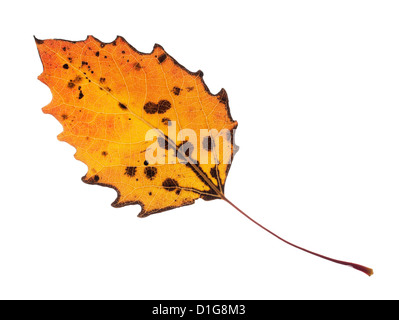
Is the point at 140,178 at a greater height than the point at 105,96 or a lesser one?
lesser

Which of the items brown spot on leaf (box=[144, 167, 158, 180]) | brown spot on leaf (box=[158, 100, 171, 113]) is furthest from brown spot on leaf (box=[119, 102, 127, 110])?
brown spot on leaf (box=[144, 167, 158, 180])

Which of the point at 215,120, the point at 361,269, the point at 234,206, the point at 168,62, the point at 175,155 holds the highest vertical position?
the point at 168,62

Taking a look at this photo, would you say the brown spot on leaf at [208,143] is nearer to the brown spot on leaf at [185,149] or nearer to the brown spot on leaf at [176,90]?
the brown spot on leaf at [185,149]

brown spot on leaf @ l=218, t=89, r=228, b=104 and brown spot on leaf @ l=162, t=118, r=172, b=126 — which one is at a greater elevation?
brown spot on leaf @ l=218, t=89, r=228, b=104

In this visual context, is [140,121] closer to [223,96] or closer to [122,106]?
[122,106]

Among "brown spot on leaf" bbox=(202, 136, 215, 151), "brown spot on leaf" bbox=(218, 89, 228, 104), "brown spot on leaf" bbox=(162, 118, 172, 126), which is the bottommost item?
"brown spot on leaf" bbox=(202, 136, 215, 151)

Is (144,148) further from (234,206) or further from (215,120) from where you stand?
(234,206)

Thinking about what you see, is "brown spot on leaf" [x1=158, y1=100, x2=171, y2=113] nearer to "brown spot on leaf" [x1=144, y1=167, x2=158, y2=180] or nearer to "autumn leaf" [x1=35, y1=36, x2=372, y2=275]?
"autumn leaf" [x1=35, y1=36, x2=372, y2=275]

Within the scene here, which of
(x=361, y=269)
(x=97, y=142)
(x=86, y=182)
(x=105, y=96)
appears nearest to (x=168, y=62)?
(x=105, y=96)
